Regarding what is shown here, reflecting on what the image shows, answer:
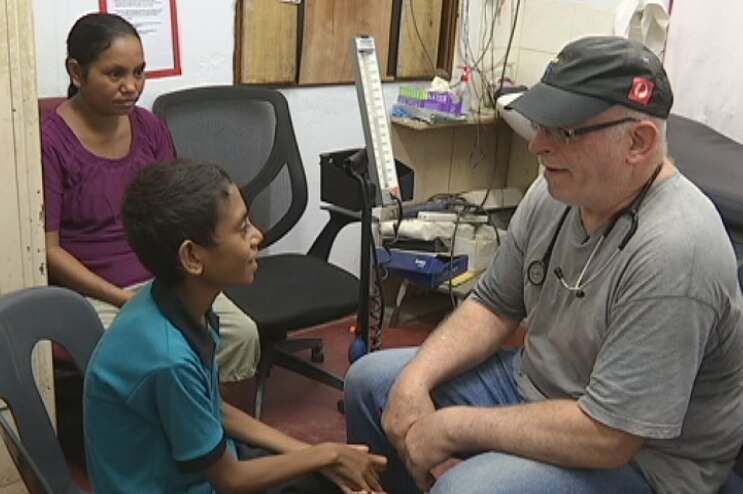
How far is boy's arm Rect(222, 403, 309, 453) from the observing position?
166cm

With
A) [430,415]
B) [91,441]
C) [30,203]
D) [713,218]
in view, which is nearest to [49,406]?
[30,203]

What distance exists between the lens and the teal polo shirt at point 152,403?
1.35 meters

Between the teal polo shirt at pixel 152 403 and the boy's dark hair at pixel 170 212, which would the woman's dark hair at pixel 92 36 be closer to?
the boy's dark hair at pixel 170 212

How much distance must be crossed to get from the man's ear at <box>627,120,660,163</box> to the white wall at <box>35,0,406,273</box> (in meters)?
1.73

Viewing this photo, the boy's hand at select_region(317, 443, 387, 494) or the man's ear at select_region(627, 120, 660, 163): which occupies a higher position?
the man's ear at select_region(627, 120, 660, 163)

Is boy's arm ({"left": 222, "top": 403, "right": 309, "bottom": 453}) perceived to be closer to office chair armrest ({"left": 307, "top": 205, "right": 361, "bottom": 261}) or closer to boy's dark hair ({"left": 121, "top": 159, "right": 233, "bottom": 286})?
boy's dark hair ({"left": 121, "top": 159, "right": 233, "bottom": 286})

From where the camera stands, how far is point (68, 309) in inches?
63.1

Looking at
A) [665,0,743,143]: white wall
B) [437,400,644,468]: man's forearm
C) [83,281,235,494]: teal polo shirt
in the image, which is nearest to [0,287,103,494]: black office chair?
[83,281,235,494]: teal polo shirt

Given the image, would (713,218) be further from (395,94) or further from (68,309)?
(395,94)

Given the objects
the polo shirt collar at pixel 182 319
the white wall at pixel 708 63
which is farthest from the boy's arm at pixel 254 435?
the white wall at pixel 708 63

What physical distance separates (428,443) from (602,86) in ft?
2.30

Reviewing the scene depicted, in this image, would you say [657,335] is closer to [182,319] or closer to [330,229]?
[182,319]

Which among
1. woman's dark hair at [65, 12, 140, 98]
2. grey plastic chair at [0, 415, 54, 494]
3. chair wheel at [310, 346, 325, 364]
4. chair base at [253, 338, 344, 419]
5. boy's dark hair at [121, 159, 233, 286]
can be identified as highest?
woman's dark hair at [65, 12, 140, 98]

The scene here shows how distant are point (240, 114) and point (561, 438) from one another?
5.44 feet
